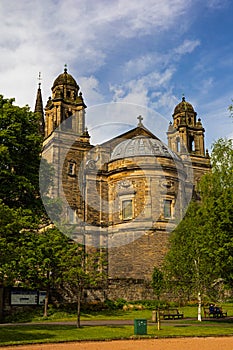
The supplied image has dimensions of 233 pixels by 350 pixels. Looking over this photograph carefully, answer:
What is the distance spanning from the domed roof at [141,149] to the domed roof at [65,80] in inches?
321

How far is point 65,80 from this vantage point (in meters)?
49.2

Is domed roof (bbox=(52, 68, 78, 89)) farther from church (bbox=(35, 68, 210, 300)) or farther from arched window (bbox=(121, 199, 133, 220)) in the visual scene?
arched window (bbox=(121, 199, 133, 220))

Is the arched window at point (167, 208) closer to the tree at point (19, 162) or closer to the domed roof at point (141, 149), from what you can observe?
the domed roof at point (141, 149)

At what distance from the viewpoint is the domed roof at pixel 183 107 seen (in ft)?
188

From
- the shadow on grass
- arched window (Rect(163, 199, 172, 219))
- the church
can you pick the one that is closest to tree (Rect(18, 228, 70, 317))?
the shadow on grass

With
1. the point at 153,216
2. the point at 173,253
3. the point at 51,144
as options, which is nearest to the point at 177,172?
the point at 153,216

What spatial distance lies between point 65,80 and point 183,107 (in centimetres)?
1579

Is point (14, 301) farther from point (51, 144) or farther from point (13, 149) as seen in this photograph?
point (51, 144)

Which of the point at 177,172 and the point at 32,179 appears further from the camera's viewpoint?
the point at 177,172

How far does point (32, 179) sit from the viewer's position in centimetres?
2961

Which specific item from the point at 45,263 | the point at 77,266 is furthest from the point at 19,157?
the point at 77,266

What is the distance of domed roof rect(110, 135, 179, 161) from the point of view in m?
46.2

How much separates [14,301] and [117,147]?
23.1 m

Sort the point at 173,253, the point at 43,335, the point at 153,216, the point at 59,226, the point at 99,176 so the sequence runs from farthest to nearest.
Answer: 1. the point at 99,176
2. the point at 153,216
3. the point at 59,226
4. the point at 173,253
5. the point at 43,335
